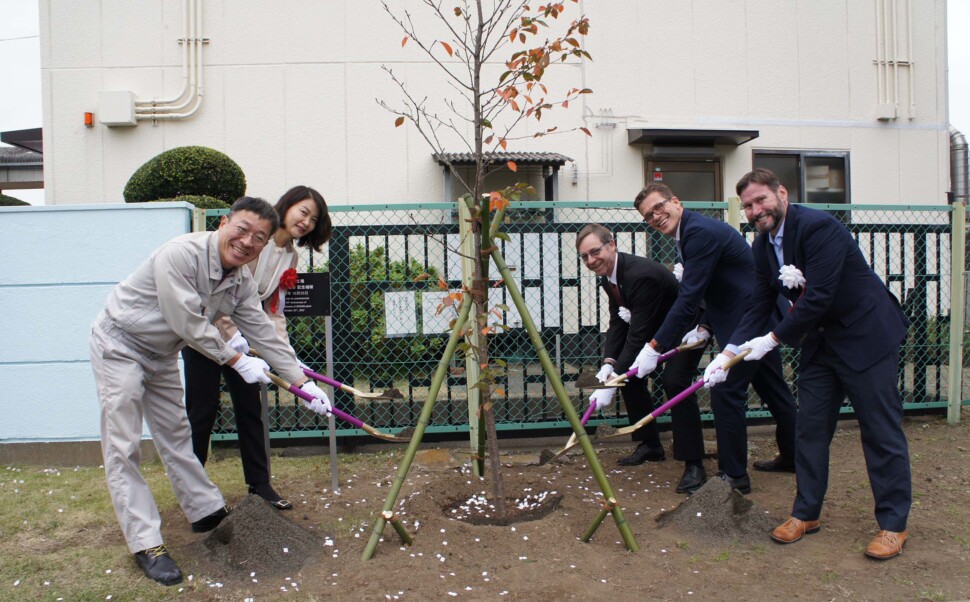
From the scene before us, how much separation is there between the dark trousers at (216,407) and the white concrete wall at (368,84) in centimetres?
485

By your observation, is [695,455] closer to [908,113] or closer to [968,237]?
[968,237]

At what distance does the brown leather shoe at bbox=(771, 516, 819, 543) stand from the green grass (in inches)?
80.6

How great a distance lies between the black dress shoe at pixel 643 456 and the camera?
4.66m

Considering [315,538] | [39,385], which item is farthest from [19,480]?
[315,538]

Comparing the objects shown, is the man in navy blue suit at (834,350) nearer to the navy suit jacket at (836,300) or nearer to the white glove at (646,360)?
the navy suit jacket at (836,300)

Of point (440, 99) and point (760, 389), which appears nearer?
point (760, 389)

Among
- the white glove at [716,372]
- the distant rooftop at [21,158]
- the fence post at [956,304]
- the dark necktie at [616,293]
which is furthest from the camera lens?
the distant rooftop at [21,158]

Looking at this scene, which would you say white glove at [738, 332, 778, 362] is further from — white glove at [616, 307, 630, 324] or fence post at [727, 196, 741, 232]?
fence post at [727, 196, 741, 232]

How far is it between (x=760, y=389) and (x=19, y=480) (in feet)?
15.5

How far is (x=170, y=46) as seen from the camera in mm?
8258

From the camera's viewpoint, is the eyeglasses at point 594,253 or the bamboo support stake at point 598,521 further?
the eyeglasses at point 594,253

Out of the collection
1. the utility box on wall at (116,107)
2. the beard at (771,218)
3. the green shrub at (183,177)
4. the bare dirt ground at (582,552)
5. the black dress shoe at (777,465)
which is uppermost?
the utility box on wall at (116,107)

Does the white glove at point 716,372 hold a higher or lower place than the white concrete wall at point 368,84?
lower

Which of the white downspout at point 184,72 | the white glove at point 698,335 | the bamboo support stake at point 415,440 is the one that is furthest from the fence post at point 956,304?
the white downspout at point 184,72
